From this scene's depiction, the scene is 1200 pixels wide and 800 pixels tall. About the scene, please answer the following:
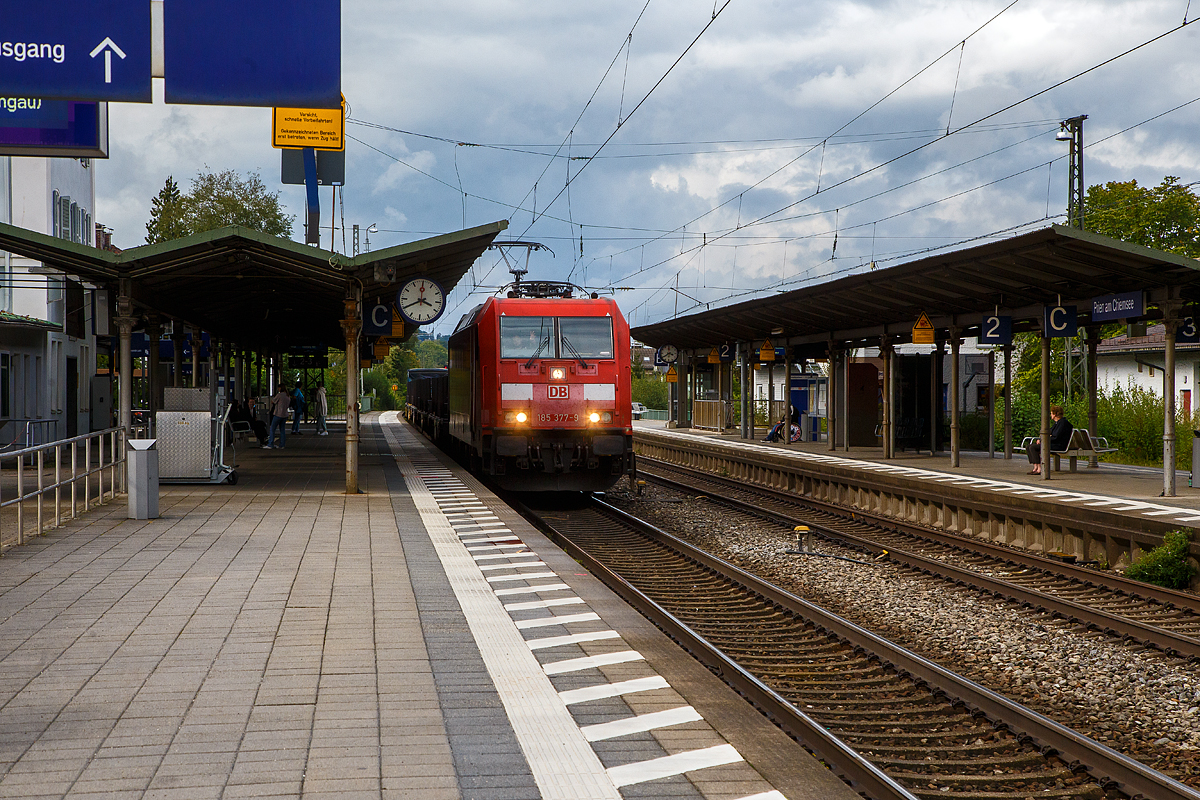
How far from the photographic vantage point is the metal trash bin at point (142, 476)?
12.2m

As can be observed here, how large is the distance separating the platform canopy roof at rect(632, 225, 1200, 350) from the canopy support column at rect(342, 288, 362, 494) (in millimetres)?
8028

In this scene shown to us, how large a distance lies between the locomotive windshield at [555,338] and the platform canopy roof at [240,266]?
1.36m

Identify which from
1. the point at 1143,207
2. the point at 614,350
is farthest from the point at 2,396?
the point at 1143,207

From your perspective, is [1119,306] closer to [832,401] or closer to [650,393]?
[832,401]

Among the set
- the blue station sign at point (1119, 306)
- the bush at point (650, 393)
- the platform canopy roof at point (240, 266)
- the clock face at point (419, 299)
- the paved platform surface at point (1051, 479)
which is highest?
the platform canopy roof at point (240, 266)

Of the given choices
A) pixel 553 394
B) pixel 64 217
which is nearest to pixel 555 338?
pixel 553 394

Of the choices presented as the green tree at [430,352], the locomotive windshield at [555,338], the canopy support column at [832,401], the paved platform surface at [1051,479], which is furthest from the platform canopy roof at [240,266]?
the green tree at [430,352]

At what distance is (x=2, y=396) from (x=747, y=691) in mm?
22244

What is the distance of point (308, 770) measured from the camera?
432 cm

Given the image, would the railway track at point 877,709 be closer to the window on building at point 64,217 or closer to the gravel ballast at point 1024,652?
the gravel ballast at point 1024,652

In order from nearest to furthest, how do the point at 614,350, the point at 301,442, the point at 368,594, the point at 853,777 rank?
the point at 853,777 < the point at 368,594 < the point at 614,350 < the point at 301,442

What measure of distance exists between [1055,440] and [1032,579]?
6887mm

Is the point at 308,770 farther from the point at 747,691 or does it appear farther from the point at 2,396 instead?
the point at 2,396

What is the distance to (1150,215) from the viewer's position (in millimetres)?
37062
